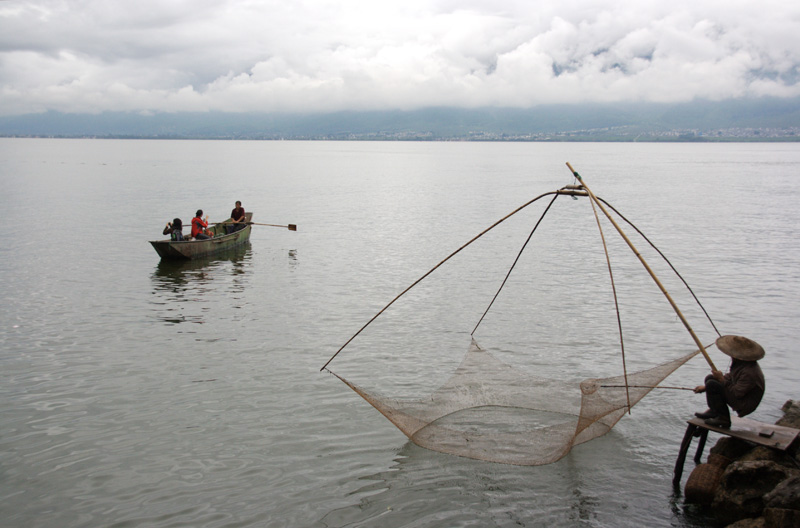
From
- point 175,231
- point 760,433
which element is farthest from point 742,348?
point 175,231

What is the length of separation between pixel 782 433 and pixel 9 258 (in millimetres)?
22061

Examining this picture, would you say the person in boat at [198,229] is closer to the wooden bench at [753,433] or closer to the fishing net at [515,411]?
the fishing net at [515,411]

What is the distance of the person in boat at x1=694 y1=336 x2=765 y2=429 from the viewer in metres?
6.76

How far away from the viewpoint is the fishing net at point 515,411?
792 cm

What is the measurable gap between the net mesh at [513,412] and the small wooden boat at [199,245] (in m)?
13.0

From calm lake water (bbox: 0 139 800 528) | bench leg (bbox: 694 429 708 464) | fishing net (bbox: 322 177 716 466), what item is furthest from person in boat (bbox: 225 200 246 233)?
bench leg (bbox: 694 429 708 464)

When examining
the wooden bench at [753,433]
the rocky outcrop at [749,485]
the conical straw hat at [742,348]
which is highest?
the conical straw hat at [742,348]

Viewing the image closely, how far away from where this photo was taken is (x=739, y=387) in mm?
6809

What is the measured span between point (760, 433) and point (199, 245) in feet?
59.0

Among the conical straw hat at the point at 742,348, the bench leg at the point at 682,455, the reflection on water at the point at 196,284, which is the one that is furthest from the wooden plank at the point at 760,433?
the reflection on water at the point at 196,284

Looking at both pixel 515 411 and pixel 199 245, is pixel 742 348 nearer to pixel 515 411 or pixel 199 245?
pixel 515 411

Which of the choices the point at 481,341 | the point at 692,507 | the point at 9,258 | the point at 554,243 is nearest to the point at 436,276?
the point at 481,341

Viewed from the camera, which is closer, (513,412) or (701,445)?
(701,445)

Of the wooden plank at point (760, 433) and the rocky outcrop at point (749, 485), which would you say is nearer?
the rocky outcrop at point (749, 485)
